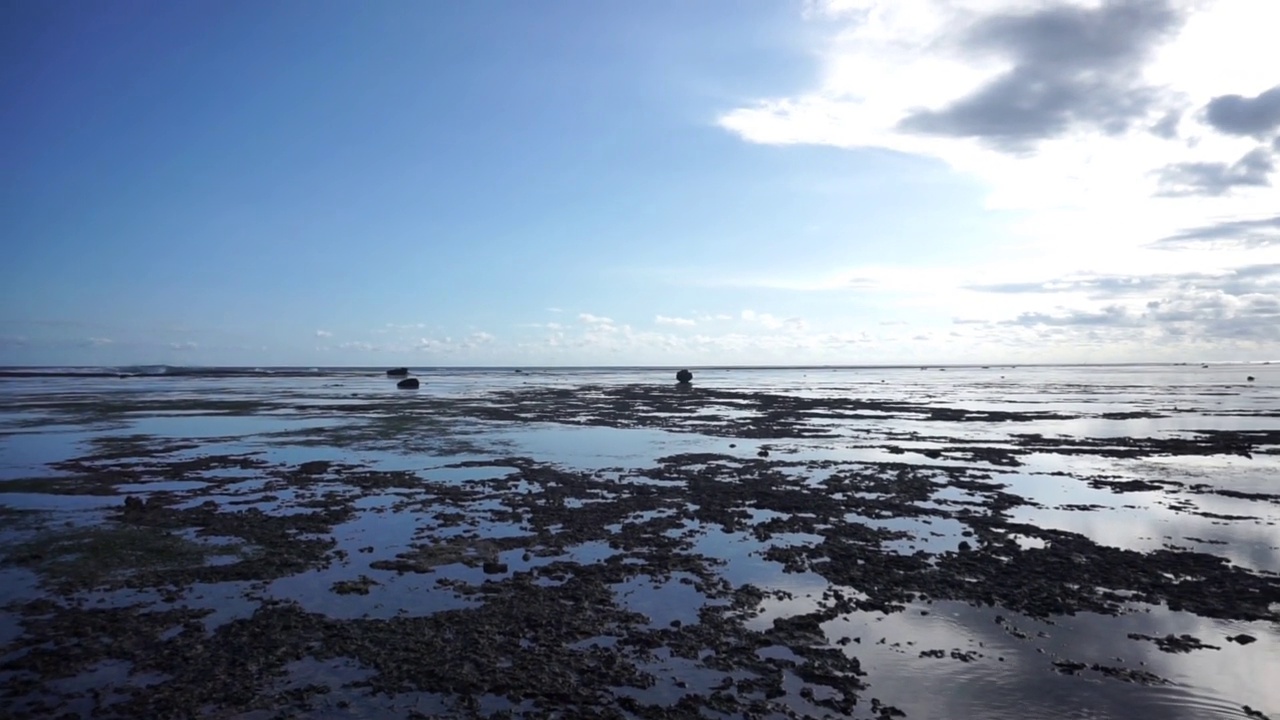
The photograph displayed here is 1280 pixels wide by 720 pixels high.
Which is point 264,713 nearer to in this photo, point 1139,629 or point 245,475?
point 1139,629

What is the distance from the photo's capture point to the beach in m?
7.99

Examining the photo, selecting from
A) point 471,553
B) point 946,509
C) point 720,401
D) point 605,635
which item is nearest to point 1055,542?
point 946,509

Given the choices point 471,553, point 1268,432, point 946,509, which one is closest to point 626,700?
point 471,553

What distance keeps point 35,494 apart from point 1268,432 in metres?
48.6

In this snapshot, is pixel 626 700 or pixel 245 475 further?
pixel 245 475

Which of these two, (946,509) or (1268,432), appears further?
(1268,432)

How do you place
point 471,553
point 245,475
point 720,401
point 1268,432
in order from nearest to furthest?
point 471,553
point 245,475
point 1268,432
point 720,401

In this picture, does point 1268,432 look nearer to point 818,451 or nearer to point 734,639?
point 818,451

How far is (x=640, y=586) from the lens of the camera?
11672 mm

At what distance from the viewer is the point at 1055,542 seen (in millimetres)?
14273

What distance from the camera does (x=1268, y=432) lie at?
34156 mm

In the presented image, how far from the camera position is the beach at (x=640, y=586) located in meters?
7.99

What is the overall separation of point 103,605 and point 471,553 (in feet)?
18.5

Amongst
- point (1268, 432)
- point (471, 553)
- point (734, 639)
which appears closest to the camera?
point (734, 639)
